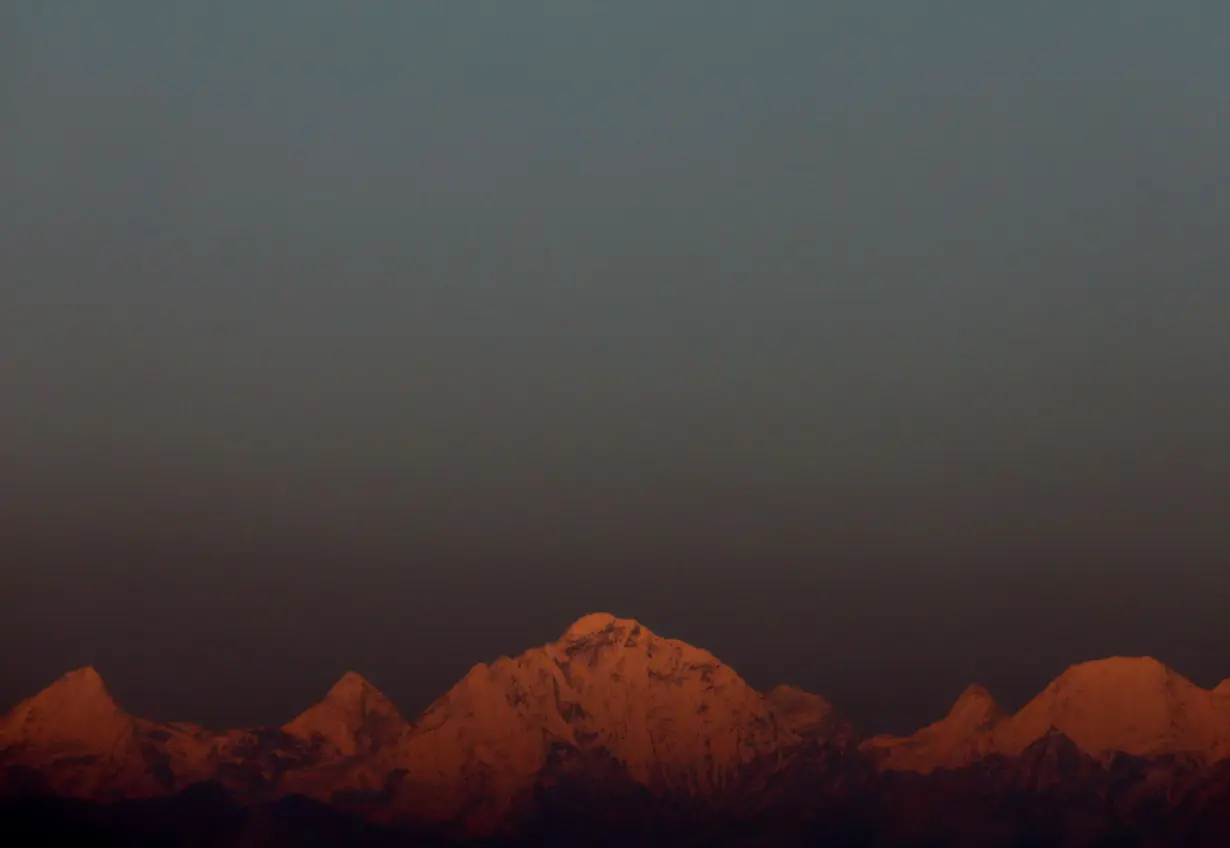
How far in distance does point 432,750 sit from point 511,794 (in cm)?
106

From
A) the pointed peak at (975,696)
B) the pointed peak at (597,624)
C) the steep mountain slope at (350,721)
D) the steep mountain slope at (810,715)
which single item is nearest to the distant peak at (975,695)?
the pointed peak at (975,696)

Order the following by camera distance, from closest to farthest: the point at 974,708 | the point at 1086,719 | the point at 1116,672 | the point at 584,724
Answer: the point at 1116,672
the point at 974,708
the point at 1086,719
the point at 584,724

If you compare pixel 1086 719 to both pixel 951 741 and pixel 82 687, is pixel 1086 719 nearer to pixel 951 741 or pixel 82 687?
pixel 951 741

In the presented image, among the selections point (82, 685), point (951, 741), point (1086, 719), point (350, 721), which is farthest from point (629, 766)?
point (82, 685)

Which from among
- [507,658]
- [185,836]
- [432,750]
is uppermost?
[507,658]

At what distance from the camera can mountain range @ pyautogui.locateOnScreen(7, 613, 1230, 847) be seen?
1442 centimetres

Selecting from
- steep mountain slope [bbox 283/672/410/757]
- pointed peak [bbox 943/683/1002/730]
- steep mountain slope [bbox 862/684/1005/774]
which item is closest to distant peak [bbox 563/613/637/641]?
steep mountain slope [bbox 283/672/410/757]

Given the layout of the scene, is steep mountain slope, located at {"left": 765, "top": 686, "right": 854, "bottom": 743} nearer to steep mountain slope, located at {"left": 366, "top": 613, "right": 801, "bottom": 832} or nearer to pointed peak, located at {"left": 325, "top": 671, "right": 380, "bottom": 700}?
steep mountain slope, located at {"left": 366, "top": 613, "right": 801, "bottom": 832}

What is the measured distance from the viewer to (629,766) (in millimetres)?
15164

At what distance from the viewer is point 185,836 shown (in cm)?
1496

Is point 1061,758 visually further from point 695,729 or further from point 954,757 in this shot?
point 695,729

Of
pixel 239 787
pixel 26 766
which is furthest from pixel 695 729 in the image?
pixel 26 766

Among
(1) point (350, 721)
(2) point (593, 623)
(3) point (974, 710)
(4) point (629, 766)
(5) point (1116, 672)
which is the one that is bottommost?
(4) point (629, 766)

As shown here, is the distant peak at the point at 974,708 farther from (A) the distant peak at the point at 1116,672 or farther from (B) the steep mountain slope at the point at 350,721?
(B) the steep mountain slope at the point at 350,721
